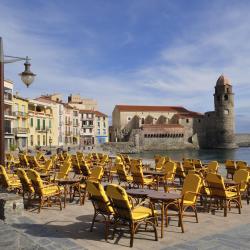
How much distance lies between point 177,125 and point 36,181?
357 ft

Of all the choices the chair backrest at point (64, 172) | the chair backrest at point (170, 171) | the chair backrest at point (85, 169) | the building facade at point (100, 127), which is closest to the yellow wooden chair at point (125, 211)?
the chair backrest at point (64, 172)

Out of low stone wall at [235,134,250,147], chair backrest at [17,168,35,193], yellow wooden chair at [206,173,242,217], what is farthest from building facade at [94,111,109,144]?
yellow wooden chair at [206,173,242,217]

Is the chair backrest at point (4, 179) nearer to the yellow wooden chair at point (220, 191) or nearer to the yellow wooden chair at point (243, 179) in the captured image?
the yellow wooden chair at point (220, 191)

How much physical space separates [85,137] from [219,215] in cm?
9193

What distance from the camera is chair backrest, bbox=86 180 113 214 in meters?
6.59

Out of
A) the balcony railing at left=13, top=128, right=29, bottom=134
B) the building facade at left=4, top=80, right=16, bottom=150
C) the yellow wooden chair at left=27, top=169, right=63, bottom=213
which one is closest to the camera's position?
the yellow wooden chair at left=27, top=169, right=63, bottom=213

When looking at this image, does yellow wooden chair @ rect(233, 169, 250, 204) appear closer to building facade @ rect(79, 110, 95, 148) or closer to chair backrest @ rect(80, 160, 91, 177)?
chair backrest @ rect(80, 160, 91, 177)

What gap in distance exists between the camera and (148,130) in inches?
4387

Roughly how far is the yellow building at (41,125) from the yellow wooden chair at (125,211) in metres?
55.8

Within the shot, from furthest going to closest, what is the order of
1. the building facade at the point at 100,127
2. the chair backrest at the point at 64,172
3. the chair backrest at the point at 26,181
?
the building facade at the point at 100,127, the chair backrest at the point at 64,172, the chair backrest at the point at 26,181

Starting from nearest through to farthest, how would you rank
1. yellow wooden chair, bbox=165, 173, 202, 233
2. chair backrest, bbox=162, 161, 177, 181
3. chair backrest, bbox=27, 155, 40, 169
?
yellow wooden chair, bbox=165, 173, 202, 233 < chair backrest, bbox=162, 161, 177, 181 < chair backrest, bbox=27, 155, 40, 169

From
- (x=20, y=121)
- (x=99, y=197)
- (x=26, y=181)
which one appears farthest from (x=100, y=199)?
(x=20, y=121)

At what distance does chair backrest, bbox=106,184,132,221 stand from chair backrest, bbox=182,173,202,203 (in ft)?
5.80

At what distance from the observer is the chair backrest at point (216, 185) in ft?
28.3
